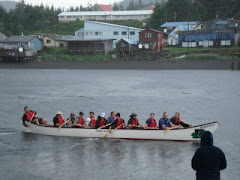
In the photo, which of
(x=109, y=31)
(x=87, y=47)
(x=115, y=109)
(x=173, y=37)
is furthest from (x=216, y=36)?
(x=115, y=109)

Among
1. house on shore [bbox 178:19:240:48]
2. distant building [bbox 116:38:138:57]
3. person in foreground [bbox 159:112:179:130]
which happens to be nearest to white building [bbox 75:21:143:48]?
distant building [bbox 116:38:138:57]

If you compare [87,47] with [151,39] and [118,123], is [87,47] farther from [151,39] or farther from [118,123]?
[118,123]

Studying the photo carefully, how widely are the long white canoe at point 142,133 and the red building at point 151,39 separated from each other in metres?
50.0

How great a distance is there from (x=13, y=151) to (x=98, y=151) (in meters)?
4.44

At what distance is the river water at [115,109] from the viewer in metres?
16.0

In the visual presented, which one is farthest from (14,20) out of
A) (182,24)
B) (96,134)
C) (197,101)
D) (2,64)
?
(96,134)

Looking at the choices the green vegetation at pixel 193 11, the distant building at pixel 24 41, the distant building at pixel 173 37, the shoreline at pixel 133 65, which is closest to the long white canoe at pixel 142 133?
the shoreline at pixel 133 65

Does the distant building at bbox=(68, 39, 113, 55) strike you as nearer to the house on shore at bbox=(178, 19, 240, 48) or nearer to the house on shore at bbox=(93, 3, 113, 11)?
the house on shore at bbox=(178, 19, 240, 48)

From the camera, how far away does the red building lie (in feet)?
228

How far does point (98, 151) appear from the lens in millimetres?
18625

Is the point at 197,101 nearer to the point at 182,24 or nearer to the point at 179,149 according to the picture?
the point at 179,149

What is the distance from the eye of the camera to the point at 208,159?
705 cm

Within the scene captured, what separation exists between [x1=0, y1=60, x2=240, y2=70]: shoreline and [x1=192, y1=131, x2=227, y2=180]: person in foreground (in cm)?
5651

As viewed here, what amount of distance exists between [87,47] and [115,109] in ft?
139
